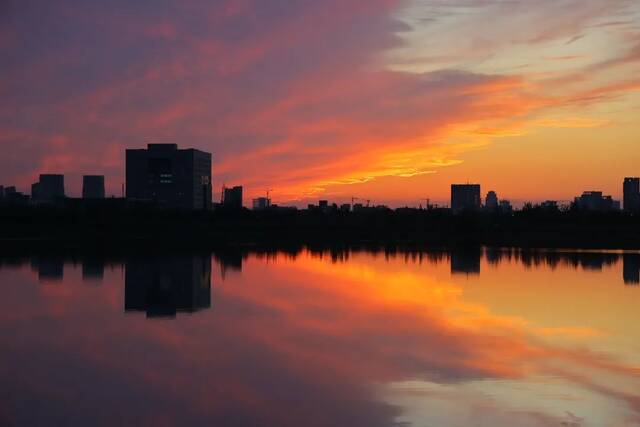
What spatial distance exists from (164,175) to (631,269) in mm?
145637

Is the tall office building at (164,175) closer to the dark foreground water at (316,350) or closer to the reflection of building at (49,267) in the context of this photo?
the reflection of building at (49,267)

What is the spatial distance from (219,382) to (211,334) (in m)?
5.33

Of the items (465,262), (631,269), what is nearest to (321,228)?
(465,262)

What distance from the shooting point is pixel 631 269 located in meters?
39.7

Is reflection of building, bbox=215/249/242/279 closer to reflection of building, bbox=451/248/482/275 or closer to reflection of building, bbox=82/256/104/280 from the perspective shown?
reflection of building, bbox=82/256/104/280

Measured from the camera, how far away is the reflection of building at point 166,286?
2412 cm

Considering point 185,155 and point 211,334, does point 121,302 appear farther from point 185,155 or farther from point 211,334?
point 185,155

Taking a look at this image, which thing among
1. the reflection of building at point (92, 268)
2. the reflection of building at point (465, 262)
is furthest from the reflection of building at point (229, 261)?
the reflection of building at point (465, 262)

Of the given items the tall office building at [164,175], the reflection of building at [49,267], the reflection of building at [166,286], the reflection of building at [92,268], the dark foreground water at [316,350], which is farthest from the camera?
the tall office building at [164,175]

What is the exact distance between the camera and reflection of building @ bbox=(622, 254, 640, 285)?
3378 centimetres

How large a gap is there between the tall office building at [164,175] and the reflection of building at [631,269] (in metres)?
134

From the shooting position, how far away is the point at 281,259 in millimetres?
47531

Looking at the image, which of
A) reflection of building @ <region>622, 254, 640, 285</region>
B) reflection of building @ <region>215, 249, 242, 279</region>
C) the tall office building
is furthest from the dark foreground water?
the tall office building

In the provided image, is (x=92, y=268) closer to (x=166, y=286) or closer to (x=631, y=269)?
(x=166, y=286)
